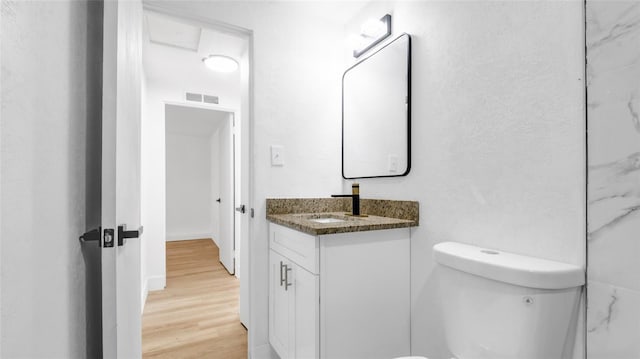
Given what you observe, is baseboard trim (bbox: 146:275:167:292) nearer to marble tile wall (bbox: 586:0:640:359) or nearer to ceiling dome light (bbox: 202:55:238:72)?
ceiling dome light (bbox: 202:55:238:72)

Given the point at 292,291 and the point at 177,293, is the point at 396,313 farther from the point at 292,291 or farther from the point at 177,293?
the point at 177,293

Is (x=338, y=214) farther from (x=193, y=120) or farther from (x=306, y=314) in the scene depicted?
(x=193, y=120)

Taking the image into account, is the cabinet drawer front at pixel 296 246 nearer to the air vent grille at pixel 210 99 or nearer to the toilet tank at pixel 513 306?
the toilet tank at pixel 513 306

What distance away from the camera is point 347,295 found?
1264 millimetres

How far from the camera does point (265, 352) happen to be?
5.63 feet

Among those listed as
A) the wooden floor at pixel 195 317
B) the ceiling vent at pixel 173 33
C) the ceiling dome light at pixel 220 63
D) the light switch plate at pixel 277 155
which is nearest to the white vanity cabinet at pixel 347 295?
the light switch plate at pixel 277 155

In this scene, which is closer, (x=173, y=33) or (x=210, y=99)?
(x=173, y=33)

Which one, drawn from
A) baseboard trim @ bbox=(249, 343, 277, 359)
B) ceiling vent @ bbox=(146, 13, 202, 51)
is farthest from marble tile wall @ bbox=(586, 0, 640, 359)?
ceiling vent @ bbox=(146, 13, 202, 51)

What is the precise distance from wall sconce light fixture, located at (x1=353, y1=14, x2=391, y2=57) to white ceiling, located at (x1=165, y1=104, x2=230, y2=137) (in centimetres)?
212

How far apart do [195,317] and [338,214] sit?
144 cm

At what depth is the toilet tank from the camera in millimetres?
801

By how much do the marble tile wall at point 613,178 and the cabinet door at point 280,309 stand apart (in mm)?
1138

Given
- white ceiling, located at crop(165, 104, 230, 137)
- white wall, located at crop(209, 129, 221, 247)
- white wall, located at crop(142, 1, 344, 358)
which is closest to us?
white wall, located at crop(142, 1, 344, 358)

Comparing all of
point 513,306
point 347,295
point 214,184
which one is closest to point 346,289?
point 347,295
